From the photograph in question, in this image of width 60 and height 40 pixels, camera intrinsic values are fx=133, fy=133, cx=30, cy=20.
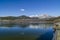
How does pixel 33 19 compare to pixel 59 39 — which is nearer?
pixel 59 39

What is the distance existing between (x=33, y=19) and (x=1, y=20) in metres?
17.6

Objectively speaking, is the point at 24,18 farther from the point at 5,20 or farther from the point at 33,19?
the point at 5,20

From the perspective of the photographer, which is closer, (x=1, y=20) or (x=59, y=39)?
(x=59, y=39)

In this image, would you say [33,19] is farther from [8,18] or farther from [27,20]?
[8,18]

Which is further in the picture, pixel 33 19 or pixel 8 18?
pixel 33 19

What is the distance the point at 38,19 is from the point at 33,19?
2830 millimetres

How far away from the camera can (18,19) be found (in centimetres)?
7344

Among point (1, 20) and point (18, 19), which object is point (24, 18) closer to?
point (18, 19)

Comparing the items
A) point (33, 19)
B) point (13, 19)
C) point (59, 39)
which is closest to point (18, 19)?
point (13, 19)

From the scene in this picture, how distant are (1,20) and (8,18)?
5.42m

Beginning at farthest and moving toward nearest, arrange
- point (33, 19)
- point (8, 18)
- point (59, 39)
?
point (33, 19) → point (8, 18) → point (59, 39)

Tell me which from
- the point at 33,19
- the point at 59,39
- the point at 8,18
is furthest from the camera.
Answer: the point at 33,19

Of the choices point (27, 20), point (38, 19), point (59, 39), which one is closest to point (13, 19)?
point (27, 20)

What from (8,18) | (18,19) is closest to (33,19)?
(18,19)
